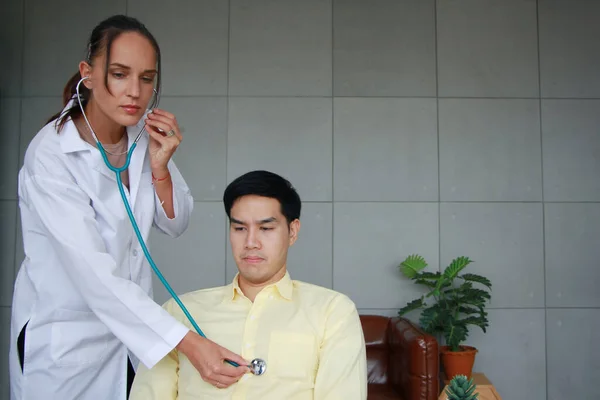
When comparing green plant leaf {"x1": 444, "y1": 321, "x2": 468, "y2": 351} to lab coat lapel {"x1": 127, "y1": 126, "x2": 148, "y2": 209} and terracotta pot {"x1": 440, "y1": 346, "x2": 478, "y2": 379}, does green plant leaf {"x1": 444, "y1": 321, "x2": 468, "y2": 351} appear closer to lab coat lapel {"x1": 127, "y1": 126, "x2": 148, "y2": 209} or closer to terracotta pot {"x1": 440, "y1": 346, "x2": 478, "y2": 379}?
terracotta pot {"x1": 440, "y1": 346, "x2": 478, "y2": 379}

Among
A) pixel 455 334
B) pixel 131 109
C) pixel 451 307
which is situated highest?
pixel 131 109

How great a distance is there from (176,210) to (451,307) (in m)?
2.31

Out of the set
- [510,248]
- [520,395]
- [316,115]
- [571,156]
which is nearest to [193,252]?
[316,115]

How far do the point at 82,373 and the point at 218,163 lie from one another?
2436 mm

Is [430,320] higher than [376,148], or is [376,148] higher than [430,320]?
[376,148]

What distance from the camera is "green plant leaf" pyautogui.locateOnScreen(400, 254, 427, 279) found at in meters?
3.67

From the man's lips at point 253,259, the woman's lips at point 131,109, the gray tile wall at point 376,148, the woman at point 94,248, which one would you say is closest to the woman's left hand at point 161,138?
the woman at point 94,248

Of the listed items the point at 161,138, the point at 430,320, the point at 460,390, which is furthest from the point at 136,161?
the point at 430,320

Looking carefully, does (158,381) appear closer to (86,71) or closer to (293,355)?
(293,355)

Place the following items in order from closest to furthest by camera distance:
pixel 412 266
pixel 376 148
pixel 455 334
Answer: pixel 455 334 → pixel 412 266 → pixel 376 148

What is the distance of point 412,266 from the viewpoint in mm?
3678

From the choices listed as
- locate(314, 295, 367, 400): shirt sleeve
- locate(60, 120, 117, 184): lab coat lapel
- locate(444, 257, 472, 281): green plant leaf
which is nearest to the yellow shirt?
locate(314, 295, 367, 400): shirt sleeve

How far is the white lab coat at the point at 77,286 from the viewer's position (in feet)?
4.77

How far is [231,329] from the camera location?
5.49ft
